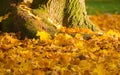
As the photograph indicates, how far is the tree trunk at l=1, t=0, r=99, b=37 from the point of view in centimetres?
663

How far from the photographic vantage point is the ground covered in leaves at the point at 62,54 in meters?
5.19

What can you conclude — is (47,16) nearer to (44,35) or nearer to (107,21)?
(44,35)

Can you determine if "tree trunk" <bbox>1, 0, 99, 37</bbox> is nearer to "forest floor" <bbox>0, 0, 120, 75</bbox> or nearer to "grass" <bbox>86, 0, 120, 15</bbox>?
"forest floor" <bbox>0, 0, 120, 75</bbox>

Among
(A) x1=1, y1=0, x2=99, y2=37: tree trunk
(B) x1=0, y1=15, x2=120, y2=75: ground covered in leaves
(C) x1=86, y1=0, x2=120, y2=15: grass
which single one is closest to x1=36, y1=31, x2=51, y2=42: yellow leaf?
(B) x1=0, y1=15, x2=120, y2=75: ground covered in leaves

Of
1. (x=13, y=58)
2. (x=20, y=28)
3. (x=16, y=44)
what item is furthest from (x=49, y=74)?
(x=20, y=28)

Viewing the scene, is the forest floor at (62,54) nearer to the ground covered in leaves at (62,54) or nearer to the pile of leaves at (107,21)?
the ground covered in leaves at (62,54)

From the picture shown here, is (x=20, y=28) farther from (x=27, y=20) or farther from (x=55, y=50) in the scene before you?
(x=55, y=50)

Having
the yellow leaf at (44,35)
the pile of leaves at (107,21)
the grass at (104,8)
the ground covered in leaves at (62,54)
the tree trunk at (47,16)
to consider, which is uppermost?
the tree trunk at (47,16)

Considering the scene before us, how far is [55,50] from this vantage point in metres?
5.98

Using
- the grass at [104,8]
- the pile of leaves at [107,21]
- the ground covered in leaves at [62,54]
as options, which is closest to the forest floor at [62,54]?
the ground covered in leaves at [62,54]

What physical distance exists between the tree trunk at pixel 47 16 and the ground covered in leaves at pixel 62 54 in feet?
Result: 0.73

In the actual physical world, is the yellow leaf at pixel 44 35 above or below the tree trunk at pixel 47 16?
below

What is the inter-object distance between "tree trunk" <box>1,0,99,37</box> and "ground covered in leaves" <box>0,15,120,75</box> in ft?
0.73

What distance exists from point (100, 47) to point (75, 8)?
1.66 meters
